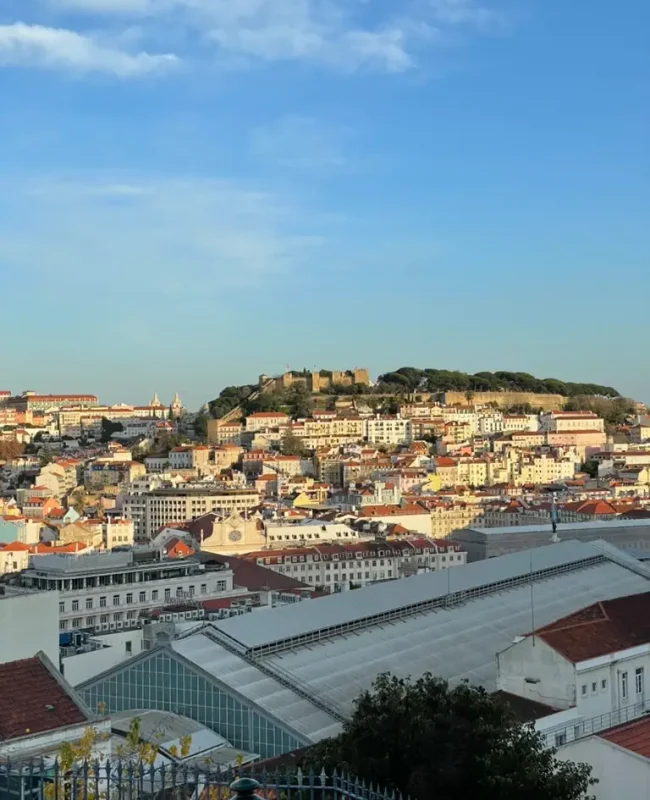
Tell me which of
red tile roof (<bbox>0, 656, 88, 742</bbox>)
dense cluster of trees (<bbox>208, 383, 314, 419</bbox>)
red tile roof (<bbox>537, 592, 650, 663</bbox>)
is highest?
dense cluster of trees (<bbox>208, 383, 314, 419</bbox>)

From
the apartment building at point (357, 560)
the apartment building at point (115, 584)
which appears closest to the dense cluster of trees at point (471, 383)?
the apartment building at point (357, 560)

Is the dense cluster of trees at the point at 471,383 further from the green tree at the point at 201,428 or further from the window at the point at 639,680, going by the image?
the window at the point at 639,680

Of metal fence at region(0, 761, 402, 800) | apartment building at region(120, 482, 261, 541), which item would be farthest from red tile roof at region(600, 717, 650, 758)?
apartment building at region(120, 482, 261, 541)

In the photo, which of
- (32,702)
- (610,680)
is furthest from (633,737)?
(32,702)

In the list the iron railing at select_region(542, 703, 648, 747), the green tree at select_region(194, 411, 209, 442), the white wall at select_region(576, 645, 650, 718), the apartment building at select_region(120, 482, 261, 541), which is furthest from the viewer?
the green tree at select_region(194, 411, 209, 442)

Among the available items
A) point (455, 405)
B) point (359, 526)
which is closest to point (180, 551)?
point (359, 526)

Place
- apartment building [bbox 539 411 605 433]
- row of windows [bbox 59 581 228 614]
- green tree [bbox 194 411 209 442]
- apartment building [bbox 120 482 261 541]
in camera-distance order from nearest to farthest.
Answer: row of windows [bbox 59 581 228 614] < apartment building [bbox 120 482 261 541] < apartment building [bbox 539 411 605 433] < green tree [bbox 194 411 209 442]

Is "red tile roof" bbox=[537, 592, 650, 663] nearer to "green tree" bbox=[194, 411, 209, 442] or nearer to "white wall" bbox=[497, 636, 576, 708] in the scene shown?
"white wall" bbox=[497, 636, 576, 708]
